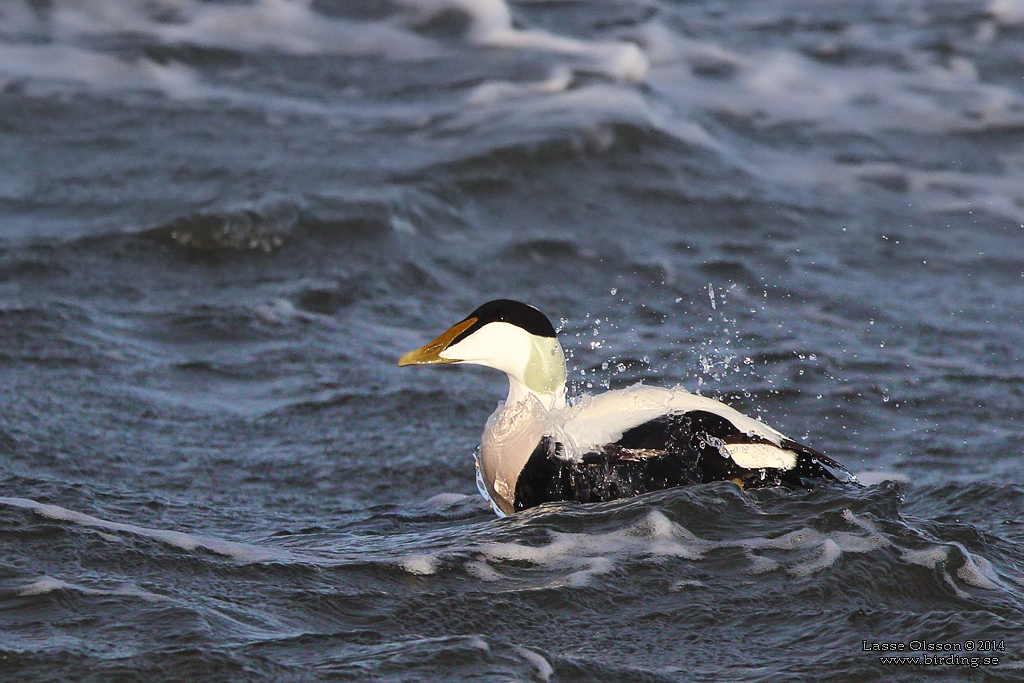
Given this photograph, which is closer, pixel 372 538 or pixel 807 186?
pixel 372 538

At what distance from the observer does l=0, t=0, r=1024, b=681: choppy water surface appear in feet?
12.1

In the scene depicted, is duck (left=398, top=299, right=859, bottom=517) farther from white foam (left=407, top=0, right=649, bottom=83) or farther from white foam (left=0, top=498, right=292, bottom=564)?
white foam (left=407, top=0, right=649, bottom=83)

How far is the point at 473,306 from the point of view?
21.7 ft

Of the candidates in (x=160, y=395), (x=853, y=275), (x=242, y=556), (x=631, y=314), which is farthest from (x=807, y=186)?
(x=242, y=556)

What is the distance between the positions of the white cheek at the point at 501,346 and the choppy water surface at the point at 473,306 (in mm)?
501

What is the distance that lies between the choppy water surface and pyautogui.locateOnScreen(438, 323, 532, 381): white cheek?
501mm

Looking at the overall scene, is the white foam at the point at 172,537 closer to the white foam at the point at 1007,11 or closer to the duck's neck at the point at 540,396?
the duck's neck at the point at 540,396

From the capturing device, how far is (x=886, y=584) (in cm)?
382

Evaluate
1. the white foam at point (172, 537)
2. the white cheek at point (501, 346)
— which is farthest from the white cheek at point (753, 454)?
the white foam at point (172, 537)

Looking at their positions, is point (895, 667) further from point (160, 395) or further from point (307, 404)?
point (160, 395)

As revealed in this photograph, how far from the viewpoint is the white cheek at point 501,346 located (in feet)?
15.1

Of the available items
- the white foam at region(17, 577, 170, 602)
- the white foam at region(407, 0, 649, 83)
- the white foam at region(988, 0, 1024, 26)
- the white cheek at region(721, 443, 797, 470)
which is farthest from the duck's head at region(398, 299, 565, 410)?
the white foam at region(988, 0, 1024, 26)

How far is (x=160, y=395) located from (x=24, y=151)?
10.7 ft

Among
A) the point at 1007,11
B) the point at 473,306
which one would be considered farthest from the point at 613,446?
the point at 1007,11
